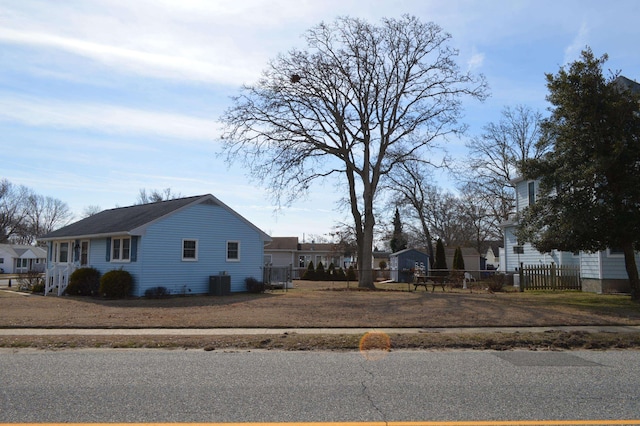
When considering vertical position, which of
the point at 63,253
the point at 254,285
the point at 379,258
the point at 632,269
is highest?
the point at 63,253

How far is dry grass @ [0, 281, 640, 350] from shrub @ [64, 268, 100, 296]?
11.9 feet

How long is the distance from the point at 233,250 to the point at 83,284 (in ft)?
23.1

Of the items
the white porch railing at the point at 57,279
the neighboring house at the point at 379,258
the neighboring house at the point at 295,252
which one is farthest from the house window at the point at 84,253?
the neighboring house at the point at 379,258

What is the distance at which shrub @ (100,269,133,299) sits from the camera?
21.2 metres

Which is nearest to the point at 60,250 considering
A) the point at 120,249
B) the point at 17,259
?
the point at 120,249

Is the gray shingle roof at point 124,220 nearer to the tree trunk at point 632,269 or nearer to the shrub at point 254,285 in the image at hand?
the shrub at point 254,285

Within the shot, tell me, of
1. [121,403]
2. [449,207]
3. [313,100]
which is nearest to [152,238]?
[313,100]

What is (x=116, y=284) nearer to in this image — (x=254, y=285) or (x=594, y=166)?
(x=254, y=285)

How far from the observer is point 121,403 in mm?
5770

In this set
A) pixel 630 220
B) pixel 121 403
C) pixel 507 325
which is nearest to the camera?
pixel 121 403

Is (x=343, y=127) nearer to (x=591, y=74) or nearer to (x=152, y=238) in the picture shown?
(x=152, y=238)

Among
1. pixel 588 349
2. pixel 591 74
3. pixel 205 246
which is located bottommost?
pixel 588 349

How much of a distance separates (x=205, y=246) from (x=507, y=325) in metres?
15.6

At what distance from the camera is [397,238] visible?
2501 inches
